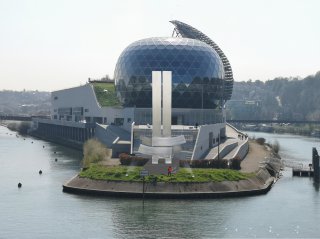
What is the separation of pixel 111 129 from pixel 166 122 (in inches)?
1763

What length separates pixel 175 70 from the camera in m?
132

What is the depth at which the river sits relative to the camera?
5843 cm

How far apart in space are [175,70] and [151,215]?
7007 cm

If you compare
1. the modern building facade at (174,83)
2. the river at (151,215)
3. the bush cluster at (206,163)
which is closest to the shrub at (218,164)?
the bush cluster at (206,163)

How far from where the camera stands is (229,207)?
7062 centimetres

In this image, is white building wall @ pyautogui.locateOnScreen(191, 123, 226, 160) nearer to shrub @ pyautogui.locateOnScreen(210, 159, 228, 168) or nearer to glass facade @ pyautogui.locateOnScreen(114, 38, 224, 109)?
shrub @ pyautogui.locateOnScreen(210, 159, 228, 168)

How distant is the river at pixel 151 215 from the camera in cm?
5843

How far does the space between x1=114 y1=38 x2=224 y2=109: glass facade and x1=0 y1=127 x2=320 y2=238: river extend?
49572mm

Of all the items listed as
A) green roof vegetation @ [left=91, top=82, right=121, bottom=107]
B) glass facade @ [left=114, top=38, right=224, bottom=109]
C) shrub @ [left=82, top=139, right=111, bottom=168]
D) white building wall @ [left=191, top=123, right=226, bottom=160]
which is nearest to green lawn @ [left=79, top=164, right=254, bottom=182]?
shrub @ [left=82, top=139, right=111, bottom=168]

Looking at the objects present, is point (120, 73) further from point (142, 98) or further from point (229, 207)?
point (229, 207)

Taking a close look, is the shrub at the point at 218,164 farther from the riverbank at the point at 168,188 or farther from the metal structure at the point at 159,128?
the riverbank at the point at 168,188

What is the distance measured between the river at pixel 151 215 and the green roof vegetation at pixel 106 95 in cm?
8471

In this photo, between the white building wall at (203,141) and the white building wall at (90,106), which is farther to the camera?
the white building wall at (90,106)

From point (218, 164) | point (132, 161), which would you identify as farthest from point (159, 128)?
point (218, 164)
